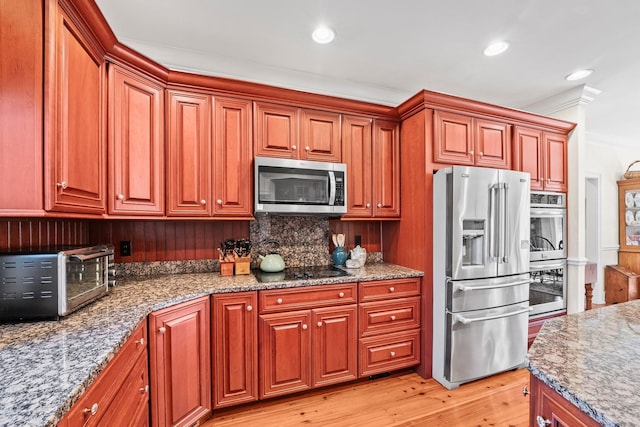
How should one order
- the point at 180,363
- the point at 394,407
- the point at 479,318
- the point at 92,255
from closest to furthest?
the point at 92,255
the point at 180,363
the point at 394,407
the point at 479,318

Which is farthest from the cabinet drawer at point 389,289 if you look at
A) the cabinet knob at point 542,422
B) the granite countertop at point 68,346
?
the cabinet knob at point 542,422

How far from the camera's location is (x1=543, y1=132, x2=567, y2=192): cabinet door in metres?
3.03

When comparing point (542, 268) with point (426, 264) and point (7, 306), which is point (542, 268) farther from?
point (7, 306)

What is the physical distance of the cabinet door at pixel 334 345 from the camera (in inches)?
85.0

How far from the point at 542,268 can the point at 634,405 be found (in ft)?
8.63

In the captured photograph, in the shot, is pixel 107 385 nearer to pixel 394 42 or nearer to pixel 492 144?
pixel 394 42

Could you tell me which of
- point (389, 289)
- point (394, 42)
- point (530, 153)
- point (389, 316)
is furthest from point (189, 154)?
point (530, 153)

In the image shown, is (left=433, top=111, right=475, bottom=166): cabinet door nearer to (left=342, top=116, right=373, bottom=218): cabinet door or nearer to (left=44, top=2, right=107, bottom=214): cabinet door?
(left=342, top=116, right=373, bottom=218): cabinet door

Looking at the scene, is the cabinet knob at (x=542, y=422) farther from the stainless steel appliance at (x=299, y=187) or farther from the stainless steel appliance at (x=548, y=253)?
the stainless steel appliance at (x=548, y=253)

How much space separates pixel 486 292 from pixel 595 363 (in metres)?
1.56

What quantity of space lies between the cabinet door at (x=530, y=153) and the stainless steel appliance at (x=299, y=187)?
1771 mm

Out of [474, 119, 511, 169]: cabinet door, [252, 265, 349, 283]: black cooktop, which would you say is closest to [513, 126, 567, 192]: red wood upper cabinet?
[474, 119, 511, 169]: cabinet door

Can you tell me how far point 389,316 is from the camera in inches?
93.8

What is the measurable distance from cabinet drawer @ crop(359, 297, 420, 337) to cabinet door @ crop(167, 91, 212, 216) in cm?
147
